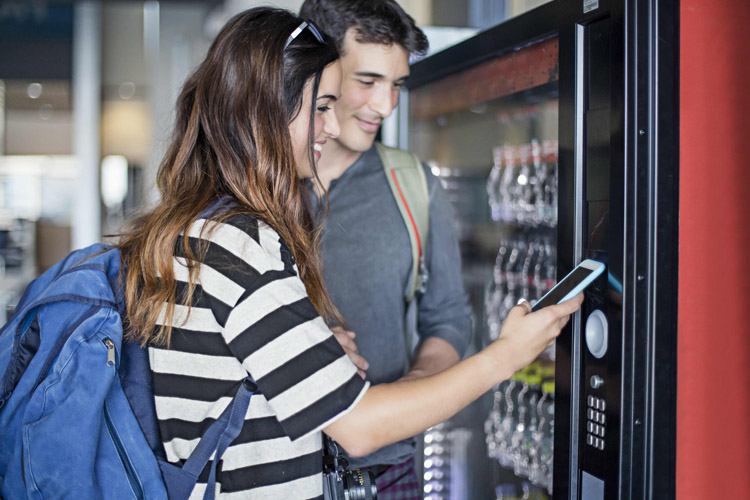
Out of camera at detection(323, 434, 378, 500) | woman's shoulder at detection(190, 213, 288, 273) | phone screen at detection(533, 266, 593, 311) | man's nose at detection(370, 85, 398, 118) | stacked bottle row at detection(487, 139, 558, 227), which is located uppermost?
man's nose at detection(370, 85, 398, 118)

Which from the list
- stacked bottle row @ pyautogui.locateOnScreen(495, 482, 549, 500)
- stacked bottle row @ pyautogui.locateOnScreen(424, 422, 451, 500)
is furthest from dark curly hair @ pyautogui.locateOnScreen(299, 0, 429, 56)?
stacked bottle row @ pyautogui.locateOnScreen(495, 482, 549, 500)

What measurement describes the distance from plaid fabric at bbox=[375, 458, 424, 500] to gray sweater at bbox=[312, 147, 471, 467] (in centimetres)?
6

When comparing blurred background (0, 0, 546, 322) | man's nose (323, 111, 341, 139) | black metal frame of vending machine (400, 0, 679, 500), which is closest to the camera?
black metal frame of vending machine (400, 0, 679, 500)

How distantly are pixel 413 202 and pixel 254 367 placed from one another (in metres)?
0.89

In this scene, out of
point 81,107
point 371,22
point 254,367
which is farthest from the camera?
point 81,107

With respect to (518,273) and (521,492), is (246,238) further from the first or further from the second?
(521,492)

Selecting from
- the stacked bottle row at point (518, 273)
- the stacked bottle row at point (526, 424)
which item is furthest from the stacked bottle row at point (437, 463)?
the stacked bottle row at point (518, 273)

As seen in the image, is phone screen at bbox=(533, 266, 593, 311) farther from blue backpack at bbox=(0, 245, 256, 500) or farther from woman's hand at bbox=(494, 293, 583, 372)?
blue backpack at bbox=(0, 245, 256, 500)

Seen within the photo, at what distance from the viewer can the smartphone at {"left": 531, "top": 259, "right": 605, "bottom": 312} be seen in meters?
1.12

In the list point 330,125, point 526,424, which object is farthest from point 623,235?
point 526,424

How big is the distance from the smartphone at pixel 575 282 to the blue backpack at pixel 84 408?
0.52 meters

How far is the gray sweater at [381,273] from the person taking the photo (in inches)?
66.8

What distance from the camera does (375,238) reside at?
1.71 m

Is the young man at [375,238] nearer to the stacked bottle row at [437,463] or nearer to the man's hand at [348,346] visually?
the man's hand at [348,346]
